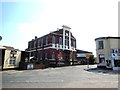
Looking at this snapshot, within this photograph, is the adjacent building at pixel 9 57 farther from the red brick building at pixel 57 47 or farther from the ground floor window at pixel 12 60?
the red brick building at pixel 57 47

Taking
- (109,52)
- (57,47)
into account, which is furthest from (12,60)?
(109,52)

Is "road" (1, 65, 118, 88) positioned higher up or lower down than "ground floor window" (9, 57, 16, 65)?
lower down

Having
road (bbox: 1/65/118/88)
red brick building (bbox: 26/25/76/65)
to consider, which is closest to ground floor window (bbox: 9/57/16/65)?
road (bbox: 1/65/118/88)

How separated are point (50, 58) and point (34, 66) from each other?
9443mm

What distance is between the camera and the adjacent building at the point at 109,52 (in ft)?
111

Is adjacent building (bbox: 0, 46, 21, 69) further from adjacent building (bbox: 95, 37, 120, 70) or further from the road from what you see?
adjacent building (bbox: 95, 37, 120, 70)

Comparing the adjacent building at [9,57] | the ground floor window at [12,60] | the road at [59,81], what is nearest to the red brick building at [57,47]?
the adjacent building at [9,57]

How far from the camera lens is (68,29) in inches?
1989

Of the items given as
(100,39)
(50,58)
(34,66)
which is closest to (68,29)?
(50,58)

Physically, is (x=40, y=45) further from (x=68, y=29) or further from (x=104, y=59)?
(x=104, y=59)

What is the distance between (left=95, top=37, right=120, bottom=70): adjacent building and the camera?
111 ft

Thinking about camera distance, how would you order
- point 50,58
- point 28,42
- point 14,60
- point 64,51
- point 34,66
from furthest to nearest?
point 28,42, point 64,51, point 50,58, point 34,66, point 14,60

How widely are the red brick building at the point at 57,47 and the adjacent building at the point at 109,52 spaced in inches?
466

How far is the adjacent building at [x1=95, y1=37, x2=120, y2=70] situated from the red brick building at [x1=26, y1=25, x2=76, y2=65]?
11831 mm
